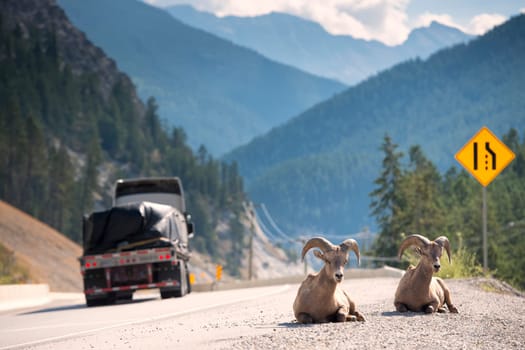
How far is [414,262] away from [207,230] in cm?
12082

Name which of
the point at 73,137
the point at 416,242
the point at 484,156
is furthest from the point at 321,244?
the point at 73,137

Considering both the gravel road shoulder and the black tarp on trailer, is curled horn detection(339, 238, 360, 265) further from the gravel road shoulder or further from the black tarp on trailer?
the black tarp on trailer

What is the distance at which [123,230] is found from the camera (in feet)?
86.8

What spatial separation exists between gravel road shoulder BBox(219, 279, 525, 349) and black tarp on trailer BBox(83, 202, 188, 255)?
11.0 meters

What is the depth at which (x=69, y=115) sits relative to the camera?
126938mm

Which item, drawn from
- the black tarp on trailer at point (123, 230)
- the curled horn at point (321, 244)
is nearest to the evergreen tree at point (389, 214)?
the black tarp on trailer at point (123, 230)

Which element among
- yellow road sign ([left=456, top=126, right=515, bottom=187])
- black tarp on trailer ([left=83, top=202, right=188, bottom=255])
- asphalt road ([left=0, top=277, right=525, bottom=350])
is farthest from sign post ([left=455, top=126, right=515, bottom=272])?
black tarp on trailer ([left=83, top=202, right=188, bottom=255])

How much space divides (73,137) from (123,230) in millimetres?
102250

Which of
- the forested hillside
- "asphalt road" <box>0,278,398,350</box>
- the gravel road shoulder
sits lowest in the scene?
"asphalt road" <box>0,278,398,350</box>

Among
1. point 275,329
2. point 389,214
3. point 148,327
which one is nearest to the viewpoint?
point 275,329

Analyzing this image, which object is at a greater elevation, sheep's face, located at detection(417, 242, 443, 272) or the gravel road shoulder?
sheep's face, located at detection(417, 242, 443, 272)

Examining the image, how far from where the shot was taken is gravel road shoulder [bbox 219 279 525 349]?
10.2 metres

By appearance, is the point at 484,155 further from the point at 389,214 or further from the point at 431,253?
the point at 389,214

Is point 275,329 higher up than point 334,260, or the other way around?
point 334,260
